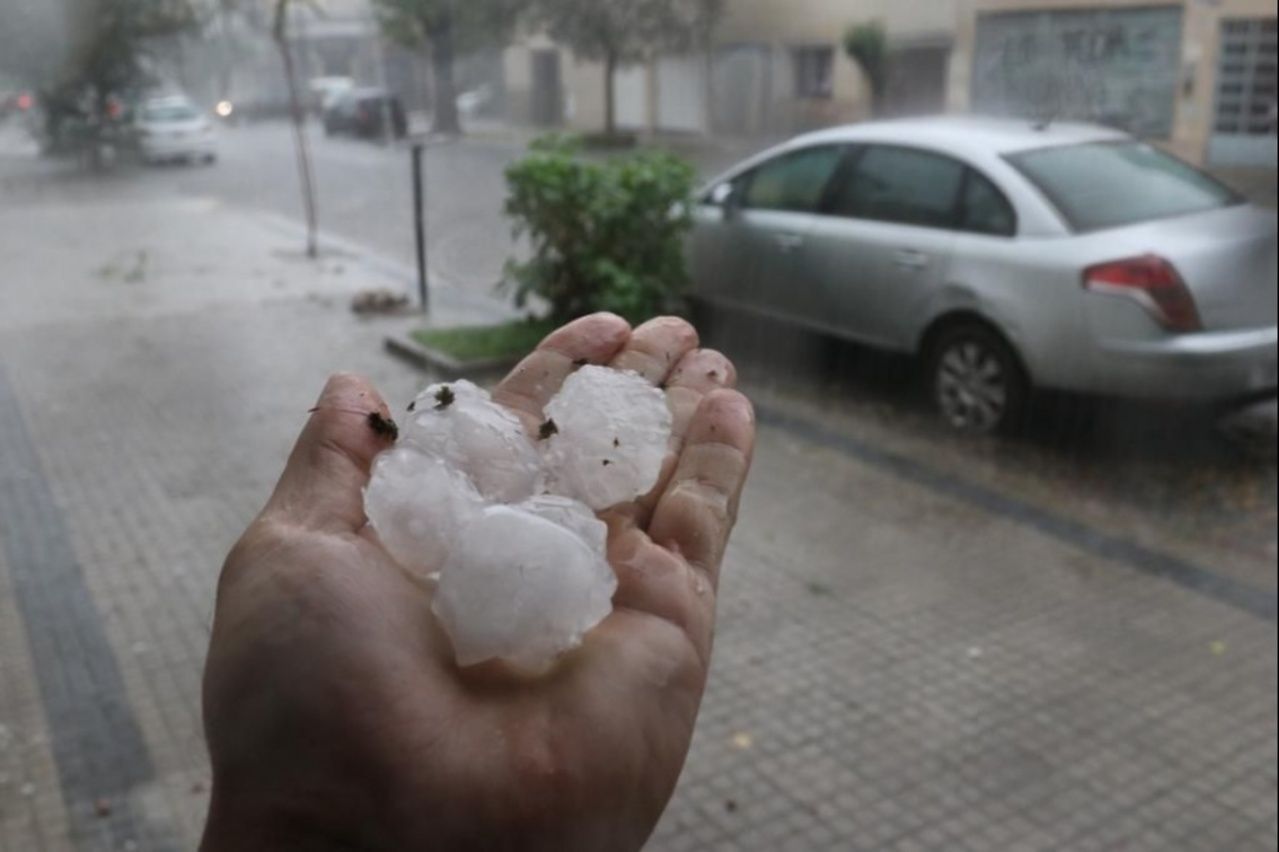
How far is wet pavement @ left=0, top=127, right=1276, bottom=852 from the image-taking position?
312 centimetres

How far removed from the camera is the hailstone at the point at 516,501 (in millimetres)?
1324

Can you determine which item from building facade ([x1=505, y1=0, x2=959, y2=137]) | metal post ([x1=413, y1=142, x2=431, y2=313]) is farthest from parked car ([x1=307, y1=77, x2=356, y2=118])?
metal post ([x1=413, y1=142, x2=431, y2=313])

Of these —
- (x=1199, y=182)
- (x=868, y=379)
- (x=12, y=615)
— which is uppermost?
(x=1199, y=182)

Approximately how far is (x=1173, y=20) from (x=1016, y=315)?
250cm

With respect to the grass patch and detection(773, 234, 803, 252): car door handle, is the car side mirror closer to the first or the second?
detection(773, 234, 803, 252): car door handle

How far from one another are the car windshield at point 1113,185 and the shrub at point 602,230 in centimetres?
191

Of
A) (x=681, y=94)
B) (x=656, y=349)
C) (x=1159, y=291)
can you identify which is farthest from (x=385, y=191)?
(x=656, y=349)

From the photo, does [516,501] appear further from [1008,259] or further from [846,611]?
[1008,259]

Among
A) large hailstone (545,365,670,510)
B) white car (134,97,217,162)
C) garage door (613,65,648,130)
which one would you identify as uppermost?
white car (134,97,217,162)

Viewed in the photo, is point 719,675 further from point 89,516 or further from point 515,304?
point 515,304

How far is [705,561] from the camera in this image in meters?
1.55

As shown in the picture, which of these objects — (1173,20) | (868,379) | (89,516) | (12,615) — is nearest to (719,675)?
(12,615)

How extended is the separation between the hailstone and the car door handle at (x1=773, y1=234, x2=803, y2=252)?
174 inches

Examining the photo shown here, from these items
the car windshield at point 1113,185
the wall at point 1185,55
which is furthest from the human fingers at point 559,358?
the wall at point 1185,55
